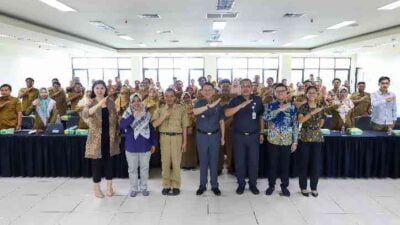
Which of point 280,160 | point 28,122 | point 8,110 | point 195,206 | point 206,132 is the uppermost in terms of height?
point 8,110

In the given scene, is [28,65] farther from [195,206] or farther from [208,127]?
[195,206]

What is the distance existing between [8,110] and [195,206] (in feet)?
12.3

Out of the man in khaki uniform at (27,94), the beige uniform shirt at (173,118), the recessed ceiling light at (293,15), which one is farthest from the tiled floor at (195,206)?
the recessed ceiling light at (293,15)

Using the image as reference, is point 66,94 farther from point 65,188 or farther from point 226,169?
point 226,169

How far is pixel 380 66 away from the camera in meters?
15.8

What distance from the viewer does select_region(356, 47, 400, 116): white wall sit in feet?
45.9

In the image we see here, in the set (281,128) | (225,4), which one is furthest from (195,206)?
(225,4)

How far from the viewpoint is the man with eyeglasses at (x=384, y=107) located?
5.56 m

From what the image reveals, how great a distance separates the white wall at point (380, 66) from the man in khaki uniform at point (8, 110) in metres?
13.5

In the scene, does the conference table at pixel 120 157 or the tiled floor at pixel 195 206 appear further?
the conference table at pixel 120 157

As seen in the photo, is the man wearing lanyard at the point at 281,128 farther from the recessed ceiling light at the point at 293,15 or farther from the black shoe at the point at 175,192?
the recessed ceiling light at the point at 293,15

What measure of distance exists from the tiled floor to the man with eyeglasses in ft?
3.58

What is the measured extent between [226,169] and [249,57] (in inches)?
574

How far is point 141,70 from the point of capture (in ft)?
64.5
